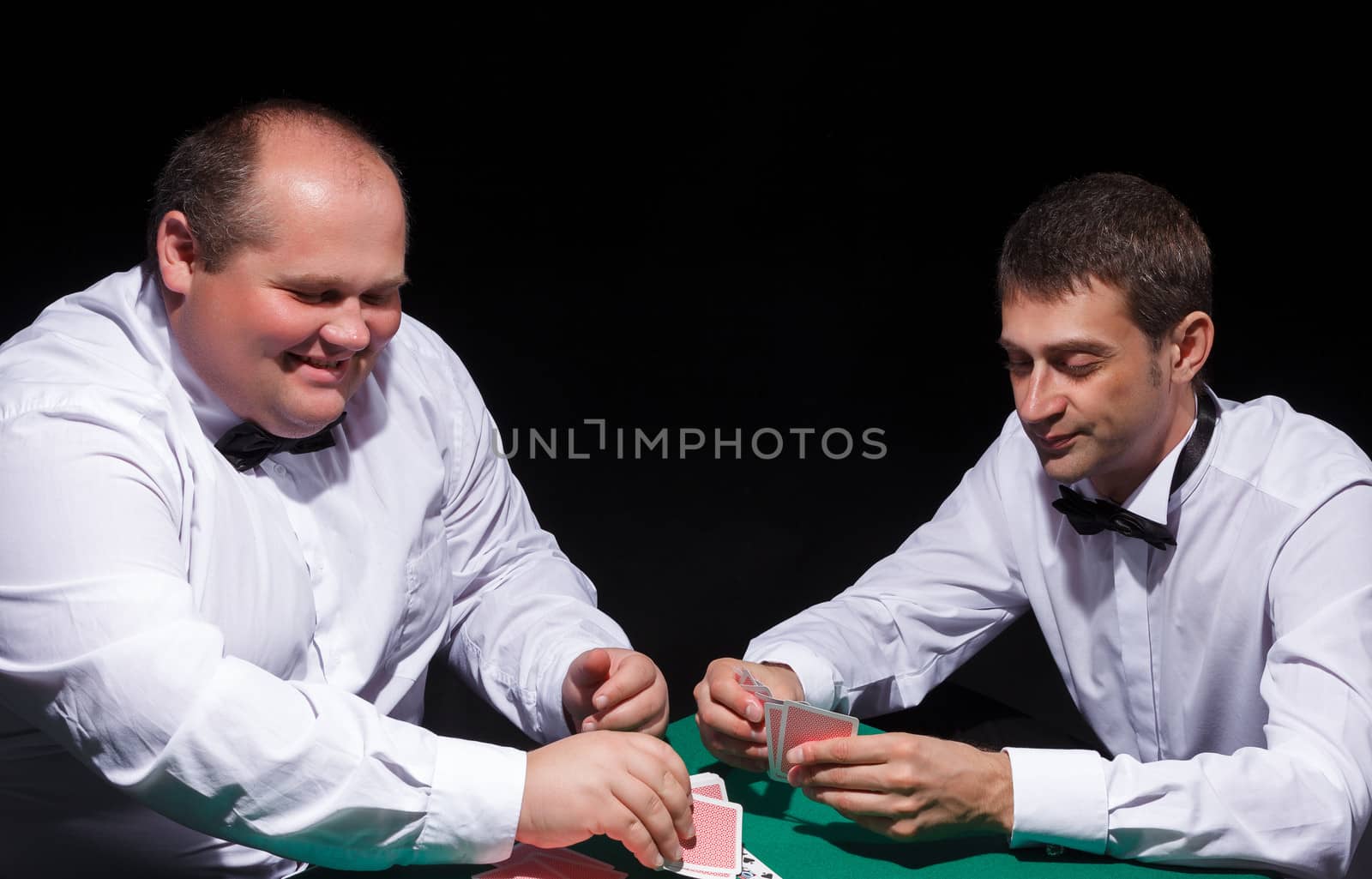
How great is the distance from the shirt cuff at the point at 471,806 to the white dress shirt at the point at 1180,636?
2.47 feet

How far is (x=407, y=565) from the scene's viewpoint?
2.64m

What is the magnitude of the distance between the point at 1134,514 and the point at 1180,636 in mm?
280

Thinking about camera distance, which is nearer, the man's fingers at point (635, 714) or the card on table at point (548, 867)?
the card on table at point (548, 867)

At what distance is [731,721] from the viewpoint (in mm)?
2373

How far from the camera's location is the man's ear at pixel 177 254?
224cm

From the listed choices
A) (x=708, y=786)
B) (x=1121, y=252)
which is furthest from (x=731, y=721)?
(x=1121, y=252)

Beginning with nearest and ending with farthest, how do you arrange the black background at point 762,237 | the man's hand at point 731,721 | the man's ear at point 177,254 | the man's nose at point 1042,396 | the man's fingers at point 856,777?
the man's fingers at point 856,777
the man's ear at point 177,254
the man's hand at point 731,721
the man's nose at point 1042,396
the black background at point 762,237

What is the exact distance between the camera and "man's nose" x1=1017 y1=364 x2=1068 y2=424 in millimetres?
2541

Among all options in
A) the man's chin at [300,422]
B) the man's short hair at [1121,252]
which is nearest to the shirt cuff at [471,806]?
the man's chin at [300,422]

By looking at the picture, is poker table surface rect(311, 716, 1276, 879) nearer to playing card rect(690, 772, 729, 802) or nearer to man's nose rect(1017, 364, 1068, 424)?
playing card rect(690, 772, 729, 802)

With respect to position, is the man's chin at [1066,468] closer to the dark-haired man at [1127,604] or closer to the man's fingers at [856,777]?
the dark-haired man at [1127,604]

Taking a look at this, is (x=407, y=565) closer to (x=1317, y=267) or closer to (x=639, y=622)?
(x=639, y=622)

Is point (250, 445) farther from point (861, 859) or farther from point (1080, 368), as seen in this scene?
point (1080, 368)

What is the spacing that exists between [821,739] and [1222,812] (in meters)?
0.60
